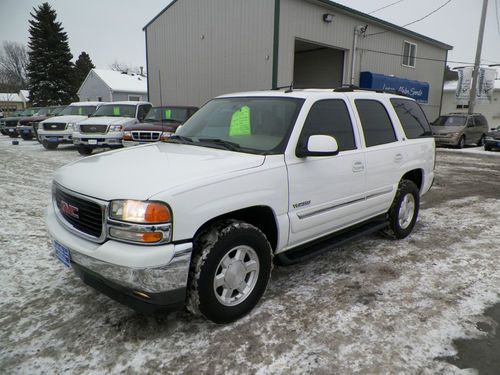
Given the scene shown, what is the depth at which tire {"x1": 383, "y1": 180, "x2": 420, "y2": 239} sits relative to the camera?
4566mm

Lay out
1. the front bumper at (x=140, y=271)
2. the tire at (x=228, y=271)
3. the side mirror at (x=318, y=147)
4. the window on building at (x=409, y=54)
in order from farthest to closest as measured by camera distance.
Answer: the window on building at (x=409, y=54) → the side mirror at (x=318, y=147) → the tire at (x=228, y=271) → the front bumper at (x=140, y=271)

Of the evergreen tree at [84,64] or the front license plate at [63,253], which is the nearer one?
the front license plate at [63,253]

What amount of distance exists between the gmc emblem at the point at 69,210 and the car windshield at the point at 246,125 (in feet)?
4.10

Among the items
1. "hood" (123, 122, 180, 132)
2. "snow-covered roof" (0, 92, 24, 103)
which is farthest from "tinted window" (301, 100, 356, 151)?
"snow-covered roof" (0, 92, 24, 103)

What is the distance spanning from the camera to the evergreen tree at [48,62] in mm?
40969

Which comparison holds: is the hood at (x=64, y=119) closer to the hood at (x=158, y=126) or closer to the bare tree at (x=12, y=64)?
the hood at (x=158, y=126)

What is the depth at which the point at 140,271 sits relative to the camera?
7.68 feet

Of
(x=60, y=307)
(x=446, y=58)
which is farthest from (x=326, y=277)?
(x=446, y=58)

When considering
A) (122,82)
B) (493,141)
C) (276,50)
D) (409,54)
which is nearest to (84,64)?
(122,82)

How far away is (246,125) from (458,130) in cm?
1673

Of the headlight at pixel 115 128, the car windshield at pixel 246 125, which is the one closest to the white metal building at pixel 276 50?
the headlight at pixel 115 128

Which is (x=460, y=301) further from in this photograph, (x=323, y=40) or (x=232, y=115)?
(x=323, y=40)

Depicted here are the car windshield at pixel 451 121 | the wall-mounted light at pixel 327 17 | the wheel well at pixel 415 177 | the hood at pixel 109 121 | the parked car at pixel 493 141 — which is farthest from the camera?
the car windshield at pixel 451 121

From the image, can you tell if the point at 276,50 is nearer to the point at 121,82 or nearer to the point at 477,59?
the point at 477,59
